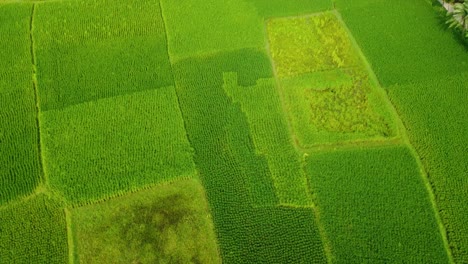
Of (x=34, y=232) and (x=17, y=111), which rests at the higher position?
(x=17, y=111)

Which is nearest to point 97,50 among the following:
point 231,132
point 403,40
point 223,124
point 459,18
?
point 223,124

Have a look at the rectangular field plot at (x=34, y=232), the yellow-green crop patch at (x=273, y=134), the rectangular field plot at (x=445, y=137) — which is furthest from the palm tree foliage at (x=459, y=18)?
the rectangular field plot at (x=34, y=232)

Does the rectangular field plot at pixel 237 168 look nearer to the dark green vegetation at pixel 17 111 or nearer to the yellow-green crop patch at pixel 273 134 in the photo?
the yellow-green crop patch at pixel 273 134

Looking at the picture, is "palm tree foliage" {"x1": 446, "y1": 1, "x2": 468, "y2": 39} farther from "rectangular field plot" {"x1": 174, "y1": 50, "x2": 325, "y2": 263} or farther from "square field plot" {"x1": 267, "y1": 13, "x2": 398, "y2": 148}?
"rectangular field plot" {"x1": 174, "y1": 50, "x2": 325, "y2": 263}

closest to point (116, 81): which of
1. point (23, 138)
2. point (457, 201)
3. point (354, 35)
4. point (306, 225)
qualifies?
point (23, 138)

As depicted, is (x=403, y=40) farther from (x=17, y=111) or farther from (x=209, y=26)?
(x=17, y=111)

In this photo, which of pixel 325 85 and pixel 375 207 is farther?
pixel 325 85

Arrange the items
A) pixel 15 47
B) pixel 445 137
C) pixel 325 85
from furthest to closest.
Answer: pixel 15 47 → pixel 325 85 → pixel 445 137

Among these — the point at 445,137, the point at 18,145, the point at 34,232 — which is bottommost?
the point at 34,232

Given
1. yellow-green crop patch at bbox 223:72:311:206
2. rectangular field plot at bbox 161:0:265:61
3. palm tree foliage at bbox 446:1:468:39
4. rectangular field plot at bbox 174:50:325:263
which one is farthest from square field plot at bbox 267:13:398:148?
palm tree foliage at bbox 446:1:468:39
